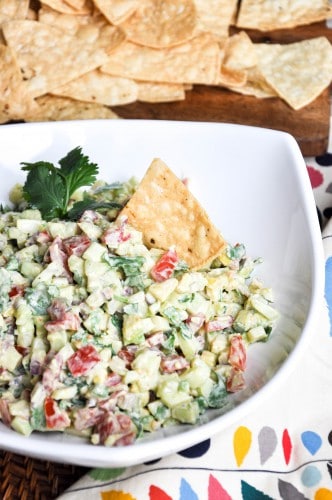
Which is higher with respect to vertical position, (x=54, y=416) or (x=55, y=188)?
(x=55, y=188)

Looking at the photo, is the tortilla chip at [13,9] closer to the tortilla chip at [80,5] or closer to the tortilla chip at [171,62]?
the tortilla chip at [80,5]

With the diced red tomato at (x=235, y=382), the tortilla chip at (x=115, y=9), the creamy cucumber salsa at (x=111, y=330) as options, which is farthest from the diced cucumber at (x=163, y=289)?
the tortilla chip at (x=115, y=9)

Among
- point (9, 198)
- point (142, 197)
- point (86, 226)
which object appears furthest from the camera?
point (9, 198)

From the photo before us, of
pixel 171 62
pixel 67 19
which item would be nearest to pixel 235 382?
pixel 171 62

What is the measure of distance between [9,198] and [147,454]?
1114 millimetres

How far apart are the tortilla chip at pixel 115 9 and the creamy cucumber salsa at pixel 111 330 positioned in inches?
54.6

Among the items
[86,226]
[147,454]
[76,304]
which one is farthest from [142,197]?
[147,454]

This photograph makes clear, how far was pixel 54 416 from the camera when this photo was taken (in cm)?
191

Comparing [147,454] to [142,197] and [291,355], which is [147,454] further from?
[142,197]

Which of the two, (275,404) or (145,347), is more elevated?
(145,347)

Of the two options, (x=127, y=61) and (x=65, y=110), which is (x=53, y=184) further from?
(x=127, y=61)

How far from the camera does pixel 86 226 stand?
7.28ft

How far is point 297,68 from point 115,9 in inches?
31.7

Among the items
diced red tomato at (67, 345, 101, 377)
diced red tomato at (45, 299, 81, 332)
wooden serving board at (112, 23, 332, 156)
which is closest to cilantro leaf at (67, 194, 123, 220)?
diced red tomato at (45, 299, 81, 332)
